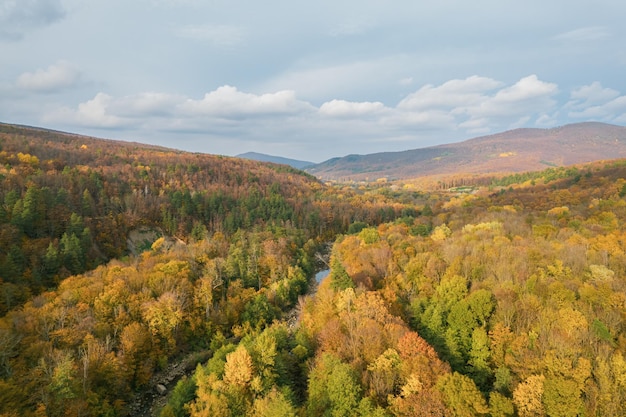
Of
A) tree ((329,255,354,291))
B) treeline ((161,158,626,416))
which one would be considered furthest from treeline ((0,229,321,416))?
tree ((329,255,354,291))

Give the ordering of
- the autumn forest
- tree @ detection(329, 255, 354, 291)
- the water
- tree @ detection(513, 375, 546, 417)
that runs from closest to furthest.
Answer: tree @ detection(513, 375, 546, 417)
the autumn forest
tree @ detection(329, 255, 354, 291)
the water

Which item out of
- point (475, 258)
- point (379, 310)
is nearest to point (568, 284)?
point (475, 258)

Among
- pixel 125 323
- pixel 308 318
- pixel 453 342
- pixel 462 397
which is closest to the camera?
pixel 462 397

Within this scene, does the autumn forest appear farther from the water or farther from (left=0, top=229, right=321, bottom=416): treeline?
the water

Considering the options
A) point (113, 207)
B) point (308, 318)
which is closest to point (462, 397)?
point (308, 318)

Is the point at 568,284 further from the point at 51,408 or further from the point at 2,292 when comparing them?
the point at 2,292

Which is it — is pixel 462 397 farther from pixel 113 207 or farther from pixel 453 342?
pixel 113 207
